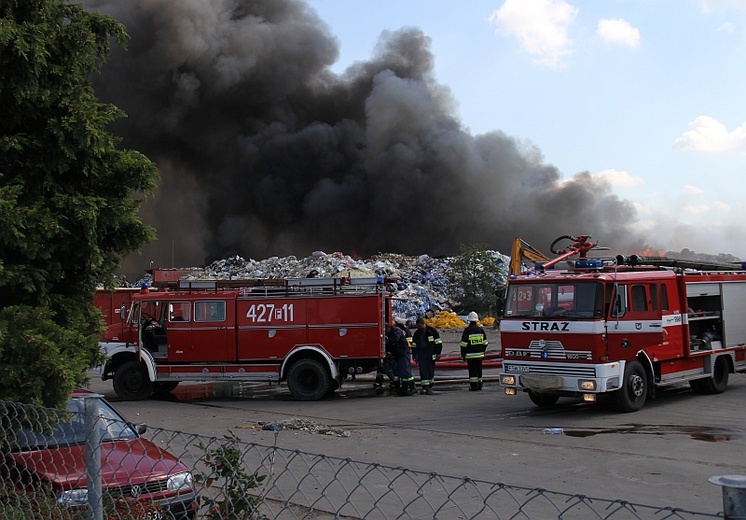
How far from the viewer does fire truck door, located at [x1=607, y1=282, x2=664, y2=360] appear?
404 inches

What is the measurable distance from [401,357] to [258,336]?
248 centimetres

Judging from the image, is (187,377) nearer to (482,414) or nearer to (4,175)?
(482,414)

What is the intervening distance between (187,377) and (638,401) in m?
7.30

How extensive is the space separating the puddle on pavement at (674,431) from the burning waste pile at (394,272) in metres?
14.1

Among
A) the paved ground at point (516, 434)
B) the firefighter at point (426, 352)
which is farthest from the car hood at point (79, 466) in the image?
the firefighter at point (426, 352)

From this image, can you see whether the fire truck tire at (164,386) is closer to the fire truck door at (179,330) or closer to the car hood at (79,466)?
the fire truck door at (179,330)

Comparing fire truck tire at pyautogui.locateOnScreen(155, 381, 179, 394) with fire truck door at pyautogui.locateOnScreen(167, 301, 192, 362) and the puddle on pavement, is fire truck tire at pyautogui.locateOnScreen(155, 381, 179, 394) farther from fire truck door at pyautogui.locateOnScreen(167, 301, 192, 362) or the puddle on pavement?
the puddle on pavement

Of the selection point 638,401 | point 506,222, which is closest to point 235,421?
point 638,401

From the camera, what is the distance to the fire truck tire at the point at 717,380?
12.1 metres

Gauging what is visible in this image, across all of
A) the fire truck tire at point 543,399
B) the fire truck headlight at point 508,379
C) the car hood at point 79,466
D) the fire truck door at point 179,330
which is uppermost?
the fire truck door at point 179,330

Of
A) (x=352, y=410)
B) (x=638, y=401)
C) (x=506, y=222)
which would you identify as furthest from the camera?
(x=506, y=222)

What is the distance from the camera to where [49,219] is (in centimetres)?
416

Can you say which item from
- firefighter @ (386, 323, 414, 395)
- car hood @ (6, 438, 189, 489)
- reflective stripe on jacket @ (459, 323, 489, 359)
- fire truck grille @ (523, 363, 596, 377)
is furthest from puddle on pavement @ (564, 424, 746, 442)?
car hood @ (6, 438, 189, 489)

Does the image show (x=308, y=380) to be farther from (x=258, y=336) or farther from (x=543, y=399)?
(x=543, y=399)
